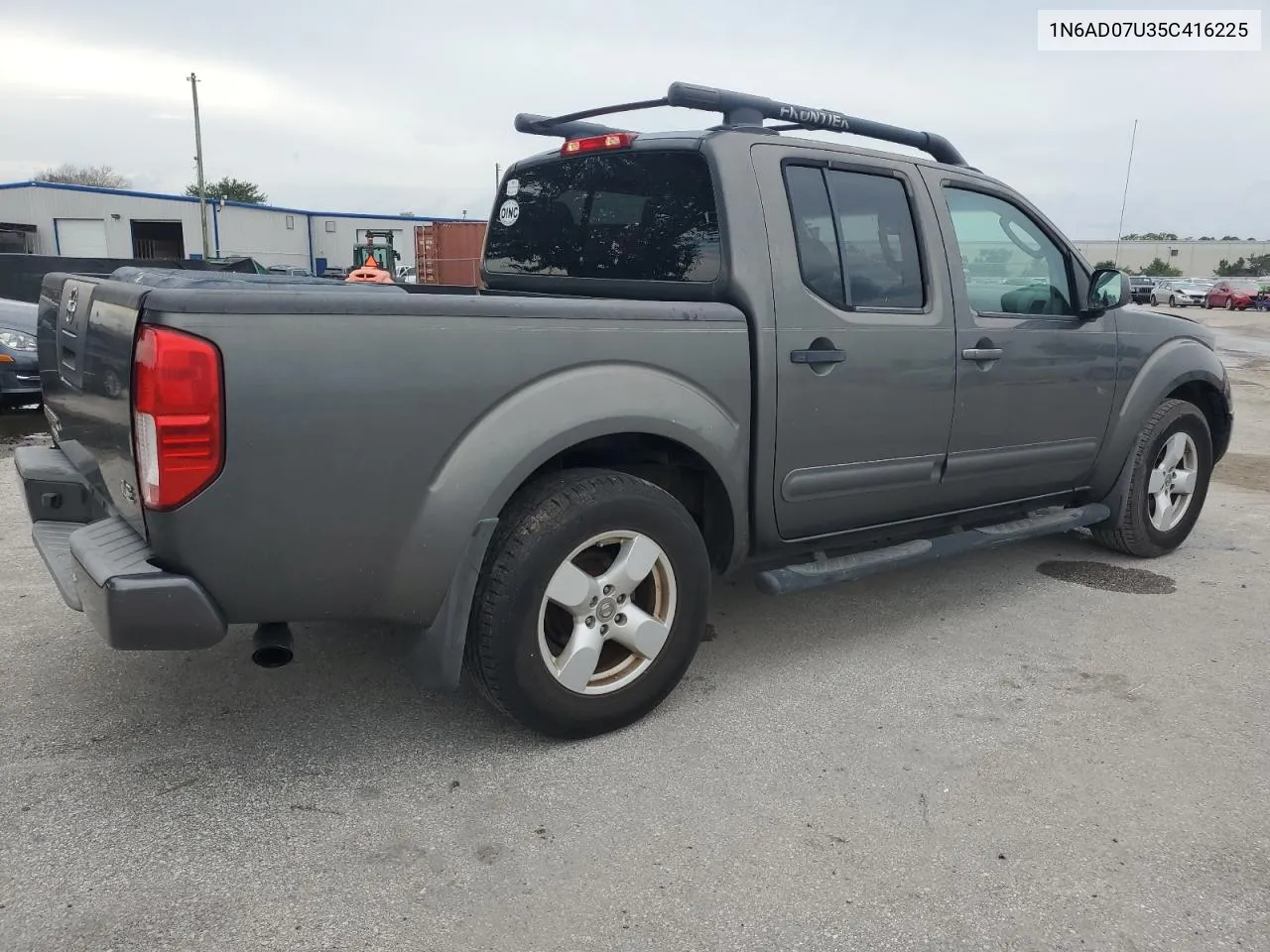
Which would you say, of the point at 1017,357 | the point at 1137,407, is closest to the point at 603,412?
the point at 1017,357

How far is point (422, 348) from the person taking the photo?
2404 millimetres

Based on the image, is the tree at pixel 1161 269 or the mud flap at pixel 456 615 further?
the tree at pixel 1161 269

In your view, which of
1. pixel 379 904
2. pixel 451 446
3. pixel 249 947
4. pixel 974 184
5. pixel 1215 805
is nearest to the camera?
pixel 249 947

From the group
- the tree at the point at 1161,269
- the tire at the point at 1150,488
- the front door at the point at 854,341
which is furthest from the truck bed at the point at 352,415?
the tree at the point at 1161,269

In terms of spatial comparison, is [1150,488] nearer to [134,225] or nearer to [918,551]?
[918,551]

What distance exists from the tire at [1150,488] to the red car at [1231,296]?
39.4 metres

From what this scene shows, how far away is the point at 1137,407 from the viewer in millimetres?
4523

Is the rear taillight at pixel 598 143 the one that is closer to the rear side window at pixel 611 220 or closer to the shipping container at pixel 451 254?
the rear side window at pixel 611 220

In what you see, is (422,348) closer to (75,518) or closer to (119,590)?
(119,590)

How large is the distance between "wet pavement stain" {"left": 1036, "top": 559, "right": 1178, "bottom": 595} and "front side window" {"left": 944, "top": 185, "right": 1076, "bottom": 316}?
1.31 meters

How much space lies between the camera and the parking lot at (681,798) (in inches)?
84.4

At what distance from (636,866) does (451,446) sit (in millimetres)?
1128

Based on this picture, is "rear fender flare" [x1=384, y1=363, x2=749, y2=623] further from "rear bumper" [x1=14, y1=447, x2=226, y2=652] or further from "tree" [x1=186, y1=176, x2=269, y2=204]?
"tree" [x1=186, y1=176, x2=269, y2=204]

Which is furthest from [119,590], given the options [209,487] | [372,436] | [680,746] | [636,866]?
[680,746]
